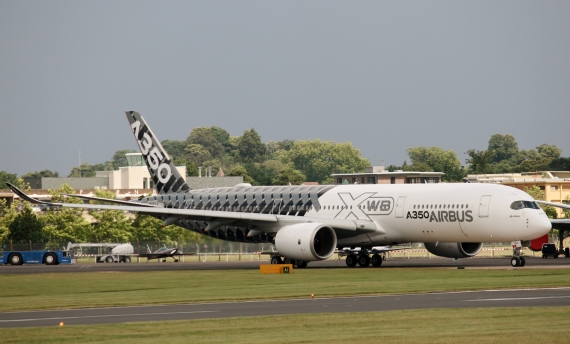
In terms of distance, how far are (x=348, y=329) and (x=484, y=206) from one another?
28.5 meters

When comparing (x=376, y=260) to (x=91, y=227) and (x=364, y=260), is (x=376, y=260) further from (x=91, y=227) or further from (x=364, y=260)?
(x=91, y=227)

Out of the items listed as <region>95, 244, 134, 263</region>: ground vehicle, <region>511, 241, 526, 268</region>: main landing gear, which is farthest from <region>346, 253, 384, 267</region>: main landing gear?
<region>95, 244, 134, 263</region>: ground vehicle

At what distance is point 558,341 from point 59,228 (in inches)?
3504

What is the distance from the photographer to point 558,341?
20.3 metres

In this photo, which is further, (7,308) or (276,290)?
(276,290)

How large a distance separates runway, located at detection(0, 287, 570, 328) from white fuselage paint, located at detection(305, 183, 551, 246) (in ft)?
55.7

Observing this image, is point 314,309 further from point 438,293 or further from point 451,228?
point 451,228

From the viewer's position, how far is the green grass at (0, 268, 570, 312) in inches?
1352

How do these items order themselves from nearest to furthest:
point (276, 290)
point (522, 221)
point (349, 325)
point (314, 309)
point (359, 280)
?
1. point (349, 325)
2. point (314, 309)
3. point (276, 290)
4. point (359, 280)
5. point (522, 221)

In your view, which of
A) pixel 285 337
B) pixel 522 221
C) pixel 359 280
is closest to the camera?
pixel 285 337

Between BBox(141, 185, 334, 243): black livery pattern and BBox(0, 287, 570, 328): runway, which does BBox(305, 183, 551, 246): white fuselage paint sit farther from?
BBox(0, 287, 570, 328): runway

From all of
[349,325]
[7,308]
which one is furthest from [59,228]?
A: [349,325]

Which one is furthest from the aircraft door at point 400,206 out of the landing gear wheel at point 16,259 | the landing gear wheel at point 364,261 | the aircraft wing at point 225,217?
the landing gear wheel at point 16,259

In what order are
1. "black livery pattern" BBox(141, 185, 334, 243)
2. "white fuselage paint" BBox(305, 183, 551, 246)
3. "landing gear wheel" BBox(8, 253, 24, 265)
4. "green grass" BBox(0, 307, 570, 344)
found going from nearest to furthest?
"green grass" BBox(0, 307, 570, 344) → "white fuselage paint" BBox(305, 183, 551, 246) → "black livery pattern" BBox(141, 185, 334, 243) → "landing gear wheel" BBox(8, 253, 24, 265)
